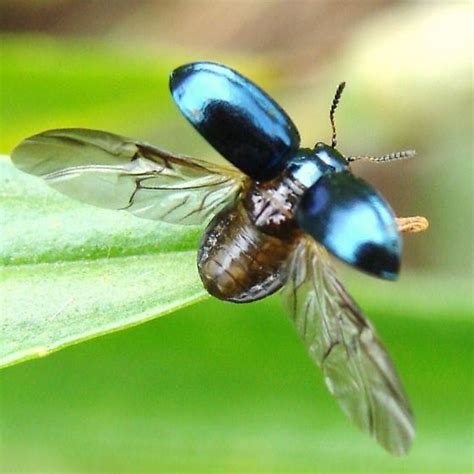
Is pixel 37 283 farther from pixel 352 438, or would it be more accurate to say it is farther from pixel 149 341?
pixel 352 438

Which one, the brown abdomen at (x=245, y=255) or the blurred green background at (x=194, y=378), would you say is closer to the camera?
the brown abdomen at (x=245, y=255)

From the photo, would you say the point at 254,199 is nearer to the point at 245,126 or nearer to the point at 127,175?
the point at 245,126

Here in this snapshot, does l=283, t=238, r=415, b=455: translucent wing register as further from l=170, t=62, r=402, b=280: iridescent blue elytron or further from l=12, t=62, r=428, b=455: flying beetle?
l=170, t=62, r=402, b=280: iridescent blue elytron

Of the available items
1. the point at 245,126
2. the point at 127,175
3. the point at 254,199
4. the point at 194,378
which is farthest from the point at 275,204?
the point at 194,378

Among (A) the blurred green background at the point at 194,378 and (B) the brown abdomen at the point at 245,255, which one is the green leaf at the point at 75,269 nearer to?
(B) the brown abdomen at the point at 245,255

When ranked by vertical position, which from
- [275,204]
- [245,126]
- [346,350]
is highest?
[245,126]

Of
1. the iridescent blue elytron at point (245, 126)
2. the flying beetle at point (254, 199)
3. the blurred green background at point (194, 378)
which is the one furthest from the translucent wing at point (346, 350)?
the blurred green background at point (194, 378)
